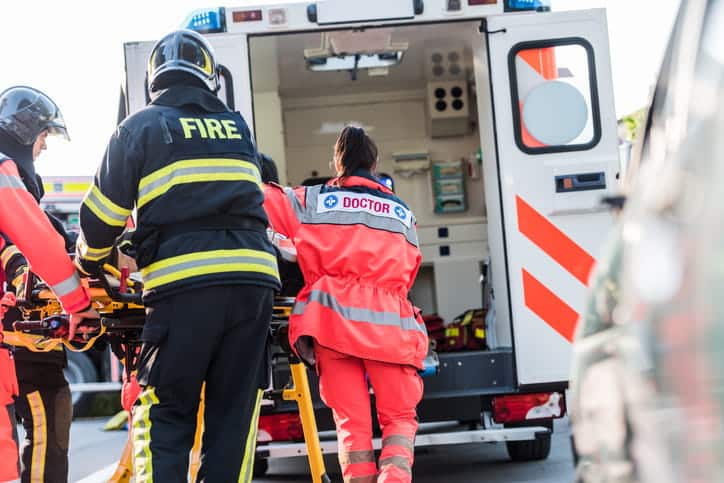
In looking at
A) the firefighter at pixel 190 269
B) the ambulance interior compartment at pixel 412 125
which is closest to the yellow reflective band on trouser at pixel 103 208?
the firefighter at pixel 190 269

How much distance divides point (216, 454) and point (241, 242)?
30.1 inches

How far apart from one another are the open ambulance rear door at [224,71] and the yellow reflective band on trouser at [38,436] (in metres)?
1.97

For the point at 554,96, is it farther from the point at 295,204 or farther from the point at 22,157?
the point at 22,157

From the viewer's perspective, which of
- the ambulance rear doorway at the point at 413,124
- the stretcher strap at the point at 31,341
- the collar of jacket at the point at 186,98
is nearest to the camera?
the collar of jacket at the point at 186,98

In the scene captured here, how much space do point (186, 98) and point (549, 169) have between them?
2740mm

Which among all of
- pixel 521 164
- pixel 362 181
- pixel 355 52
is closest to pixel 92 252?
pixel 362 181

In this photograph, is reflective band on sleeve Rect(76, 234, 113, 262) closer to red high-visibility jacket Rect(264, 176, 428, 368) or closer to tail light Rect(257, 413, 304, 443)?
red high-visibility jacket Rect(264, 176, 428, 368)

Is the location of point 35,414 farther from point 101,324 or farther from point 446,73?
point 446,73

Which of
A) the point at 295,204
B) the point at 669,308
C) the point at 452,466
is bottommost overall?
the point at 452,466

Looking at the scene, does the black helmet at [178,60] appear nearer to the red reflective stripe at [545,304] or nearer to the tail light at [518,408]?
Result: the red reflective stripe at [545,304]

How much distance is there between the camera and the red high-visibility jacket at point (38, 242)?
416cm

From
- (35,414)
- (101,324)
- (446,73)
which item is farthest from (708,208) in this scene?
(446,73)

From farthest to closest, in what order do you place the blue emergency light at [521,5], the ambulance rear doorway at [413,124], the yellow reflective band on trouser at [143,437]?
the ambulance rear doorway at [413,124]
the blue emergency light at [521,5]
the yellow reflective band on trouser at [143,437]

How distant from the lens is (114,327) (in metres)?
4.32
